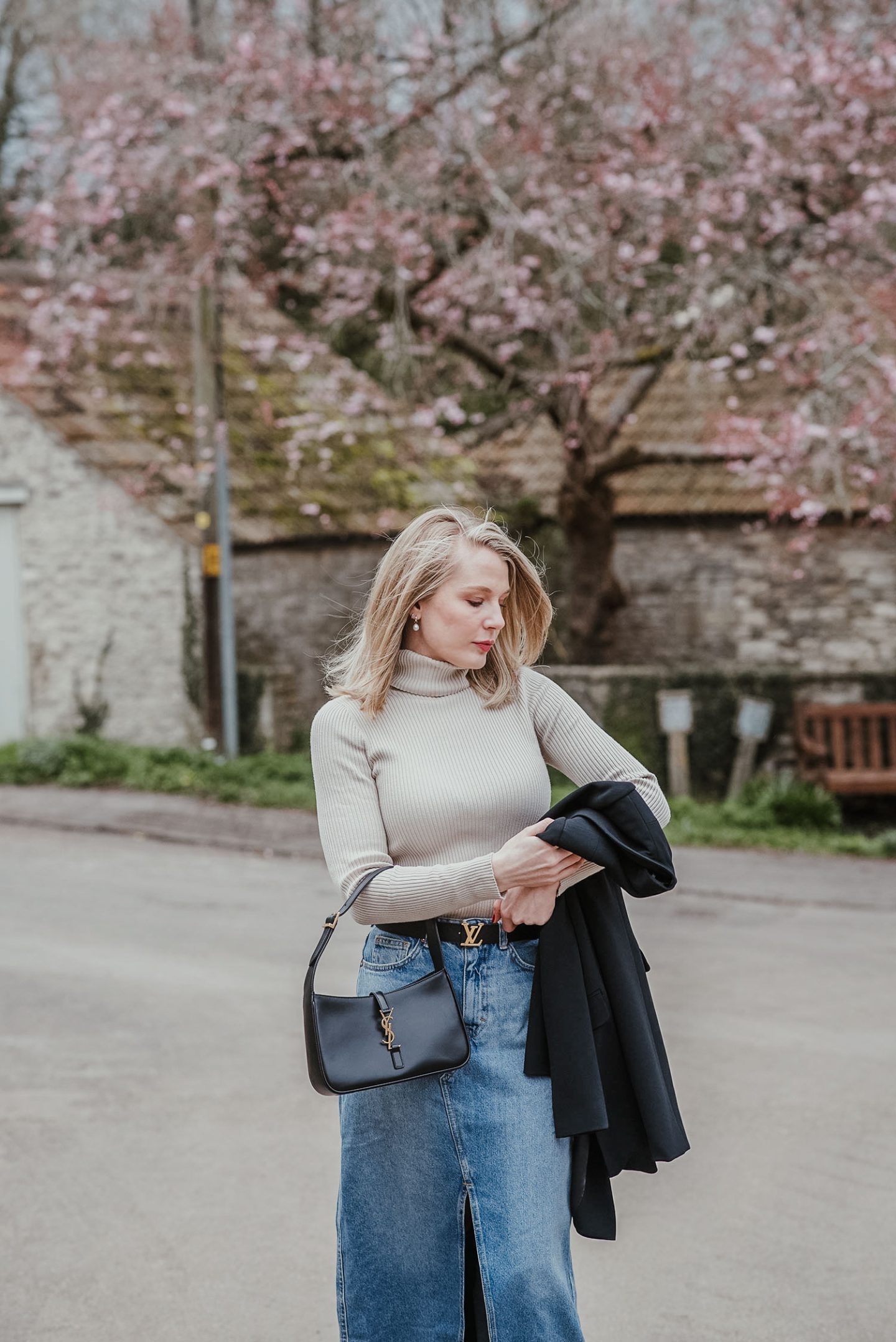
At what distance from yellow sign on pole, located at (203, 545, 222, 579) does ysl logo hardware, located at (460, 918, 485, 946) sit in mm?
11025

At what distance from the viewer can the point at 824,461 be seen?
11875 millimetres

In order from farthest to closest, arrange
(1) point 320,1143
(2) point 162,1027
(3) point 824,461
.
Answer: (3) point 824,461
(2) point 162,1027
(1) point 320,1143

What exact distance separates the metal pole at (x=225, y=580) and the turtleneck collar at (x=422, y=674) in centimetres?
1074

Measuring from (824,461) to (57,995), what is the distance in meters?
8.03

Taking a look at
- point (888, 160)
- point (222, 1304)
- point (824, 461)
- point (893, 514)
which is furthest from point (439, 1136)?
point (893, 514)

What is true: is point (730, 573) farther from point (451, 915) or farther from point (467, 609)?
point (451, 915)

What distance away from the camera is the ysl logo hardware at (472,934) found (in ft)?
8.57

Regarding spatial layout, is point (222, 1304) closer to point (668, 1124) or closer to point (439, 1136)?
point (439, 1136)

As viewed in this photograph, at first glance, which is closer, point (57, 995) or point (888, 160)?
point (57, 995)

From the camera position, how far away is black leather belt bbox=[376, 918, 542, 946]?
2.62 m

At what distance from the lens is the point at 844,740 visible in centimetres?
1273

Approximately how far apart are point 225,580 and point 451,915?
11.1 m

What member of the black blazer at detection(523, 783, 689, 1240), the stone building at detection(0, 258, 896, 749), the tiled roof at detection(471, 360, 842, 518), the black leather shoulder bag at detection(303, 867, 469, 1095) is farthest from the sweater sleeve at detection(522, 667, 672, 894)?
the stone building at detection(0, 258, 896, 749)

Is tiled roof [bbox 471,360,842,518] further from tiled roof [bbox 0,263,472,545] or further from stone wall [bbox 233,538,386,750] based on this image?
stone wall [bbox 233,538,386,750]
